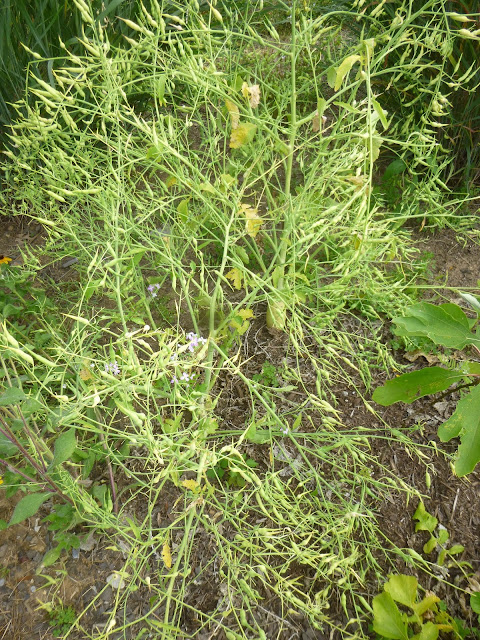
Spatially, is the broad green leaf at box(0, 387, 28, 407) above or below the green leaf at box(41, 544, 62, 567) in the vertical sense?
above

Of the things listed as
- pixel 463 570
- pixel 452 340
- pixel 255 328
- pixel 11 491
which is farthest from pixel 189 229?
pixel 463 570

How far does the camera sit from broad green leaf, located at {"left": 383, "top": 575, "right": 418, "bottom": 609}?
136 cm

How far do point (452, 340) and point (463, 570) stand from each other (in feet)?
2.40

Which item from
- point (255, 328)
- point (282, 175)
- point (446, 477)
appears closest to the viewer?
point (446, 477)

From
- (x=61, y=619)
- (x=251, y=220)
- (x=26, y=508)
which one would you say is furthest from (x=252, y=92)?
(x=61, y=619)

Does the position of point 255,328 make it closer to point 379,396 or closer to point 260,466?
point 260,466

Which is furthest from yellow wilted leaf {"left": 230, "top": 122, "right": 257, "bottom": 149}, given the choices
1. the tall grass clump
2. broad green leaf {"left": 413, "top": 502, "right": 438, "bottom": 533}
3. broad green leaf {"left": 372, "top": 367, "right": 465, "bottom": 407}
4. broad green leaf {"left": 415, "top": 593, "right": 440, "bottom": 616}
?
broad green leaf {"left": 415, "top": 593, "right": 440, "bottom": 616}

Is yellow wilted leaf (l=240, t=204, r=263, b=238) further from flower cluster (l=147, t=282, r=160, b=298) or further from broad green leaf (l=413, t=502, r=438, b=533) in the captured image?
broad green leaf (l=413, t=502, r=438, b=533)

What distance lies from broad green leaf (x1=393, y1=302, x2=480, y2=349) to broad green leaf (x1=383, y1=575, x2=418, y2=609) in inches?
26.9

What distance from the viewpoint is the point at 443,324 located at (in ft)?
4.17

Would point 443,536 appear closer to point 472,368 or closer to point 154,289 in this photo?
point 472,368

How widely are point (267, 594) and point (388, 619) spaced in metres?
0.37

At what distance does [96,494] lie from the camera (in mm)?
1525

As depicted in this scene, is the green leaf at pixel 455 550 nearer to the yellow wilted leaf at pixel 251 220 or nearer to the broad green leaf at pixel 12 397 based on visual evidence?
the yellow wilted leaf at pixel 251 220
